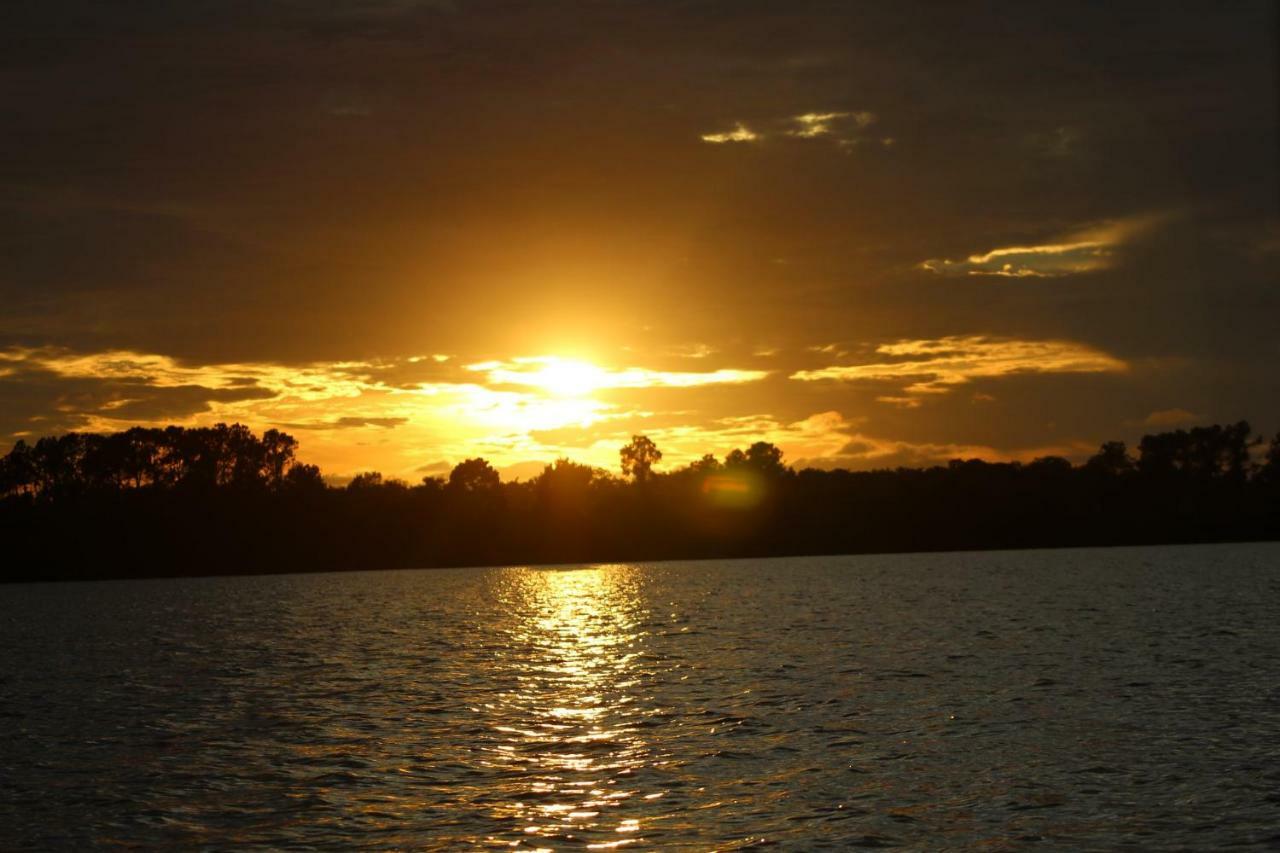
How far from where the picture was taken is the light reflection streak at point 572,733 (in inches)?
1115

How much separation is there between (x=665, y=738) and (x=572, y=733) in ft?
12.6

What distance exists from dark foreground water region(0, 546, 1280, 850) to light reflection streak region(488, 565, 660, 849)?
16 cm

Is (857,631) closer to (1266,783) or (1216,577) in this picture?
(1266,783)

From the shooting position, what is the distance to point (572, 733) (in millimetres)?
41125

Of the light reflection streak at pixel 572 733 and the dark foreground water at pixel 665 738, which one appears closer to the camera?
the dark foreground water at pixel 665 738

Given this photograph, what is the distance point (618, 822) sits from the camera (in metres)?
27.5

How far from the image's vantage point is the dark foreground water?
27516 millimetres

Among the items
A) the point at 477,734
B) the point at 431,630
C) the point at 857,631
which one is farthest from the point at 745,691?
the point at 431,630

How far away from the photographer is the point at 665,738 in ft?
128

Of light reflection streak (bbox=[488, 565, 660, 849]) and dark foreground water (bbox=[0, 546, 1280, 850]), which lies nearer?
dark foreground water (bbox=[0, 546, 1280, 850])

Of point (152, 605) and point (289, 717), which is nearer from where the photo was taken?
point (289, 717)

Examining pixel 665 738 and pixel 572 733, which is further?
pixel 572 733

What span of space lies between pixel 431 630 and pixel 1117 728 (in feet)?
221

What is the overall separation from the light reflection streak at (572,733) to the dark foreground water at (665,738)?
0.16 meters
